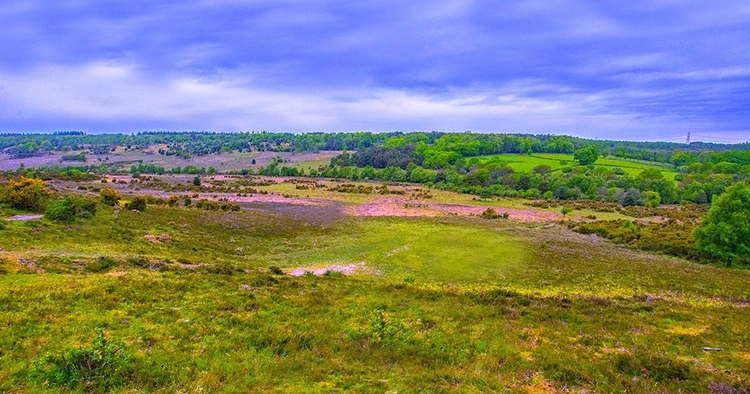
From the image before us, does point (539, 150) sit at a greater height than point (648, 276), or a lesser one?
greater

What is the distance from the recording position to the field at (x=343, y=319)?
390 inches

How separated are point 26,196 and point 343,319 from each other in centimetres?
3135

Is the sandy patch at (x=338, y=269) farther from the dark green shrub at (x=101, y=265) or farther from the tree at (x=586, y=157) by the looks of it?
the tree at (x=586, y=157)

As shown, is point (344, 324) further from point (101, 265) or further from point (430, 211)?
point (430, 211)

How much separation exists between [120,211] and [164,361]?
110ft

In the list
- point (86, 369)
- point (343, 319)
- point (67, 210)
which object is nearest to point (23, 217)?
point (67, 210)

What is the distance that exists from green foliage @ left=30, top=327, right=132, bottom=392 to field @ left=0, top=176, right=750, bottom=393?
4cm

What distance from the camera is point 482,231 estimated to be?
46.8 metres

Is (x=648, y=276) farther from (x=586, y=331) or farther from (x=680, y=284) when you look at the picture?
(x=586, y=331)

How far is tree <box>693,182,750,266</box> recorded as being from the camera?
118ft

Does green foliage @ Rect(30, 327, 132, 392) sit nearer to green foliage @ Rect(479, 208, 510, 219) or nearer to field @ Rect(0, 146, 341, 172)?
green foliage @ Rect(479, 208, 510, 219)

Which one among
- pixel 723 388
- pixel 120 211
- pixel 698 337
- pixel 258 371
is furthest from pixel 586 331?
pixel 120 211

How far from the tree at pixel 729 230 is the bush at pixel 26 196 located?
59.9 metres

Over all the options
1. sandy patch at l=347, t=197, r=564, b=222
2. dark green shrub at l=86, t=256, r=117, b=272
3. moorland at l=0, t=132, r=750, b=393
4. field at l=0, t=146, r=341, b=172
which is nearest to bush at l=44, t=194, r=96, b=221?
moorland at l=0, t=132, r=750, b=393
